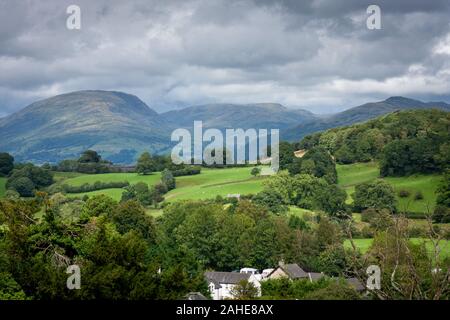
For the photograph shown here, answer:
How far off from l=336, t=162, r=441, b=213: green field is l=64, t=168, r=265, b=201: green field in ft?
55.0

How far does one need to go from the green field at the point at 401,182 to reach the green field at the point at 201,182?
16770mm

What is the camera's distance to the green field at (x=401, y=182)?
357ft

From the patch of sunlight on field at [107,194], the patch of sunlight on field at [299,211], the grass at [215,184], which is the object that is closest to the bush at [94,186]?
the patch of sunlight on field at [107,194]

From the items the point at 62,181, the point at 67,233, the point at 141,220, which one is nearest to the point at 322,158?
the point at 62,181

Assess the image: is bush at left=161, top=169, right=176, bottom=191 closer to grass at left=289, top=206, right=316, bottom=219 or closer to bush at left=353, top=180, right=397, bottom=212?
grass at left=289, top=206, right=316, bottom=219

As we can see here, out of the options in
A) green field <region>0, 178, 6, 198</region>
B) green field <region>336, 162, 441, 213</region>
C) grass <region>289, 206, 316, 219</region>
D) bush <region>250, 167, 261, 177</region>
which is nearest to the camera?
green field <region>336, 162, 441, 213</region>

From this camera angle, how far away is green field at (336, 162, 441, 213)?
108938 mm

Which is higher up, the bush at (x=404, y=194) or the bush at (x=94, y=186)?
the bush at (x=404, y=194)

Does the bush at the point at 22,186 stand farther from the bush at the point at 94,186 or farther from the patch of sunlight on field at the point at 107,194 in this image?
the patch of sunlight on field at the point at 107,194

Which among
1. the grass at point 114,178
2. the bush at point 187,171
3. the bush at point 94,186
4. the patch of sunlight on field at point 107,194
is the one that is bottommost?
the patch of sunlight on field at point 107,194

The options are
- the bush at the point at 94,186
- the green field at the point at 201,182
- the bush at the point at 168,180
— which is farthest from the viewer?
the bush at the point at 168,180

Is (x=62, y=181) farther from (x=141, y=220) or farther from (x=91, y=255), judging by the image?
(x=91, y=255)

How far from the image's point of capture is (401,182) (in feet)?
411

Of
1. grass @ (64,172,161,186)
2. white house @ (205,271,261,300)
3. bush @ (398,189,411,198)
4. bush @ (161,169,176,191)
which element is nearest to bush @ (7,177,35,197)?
grass @ (64,172,161,186)
